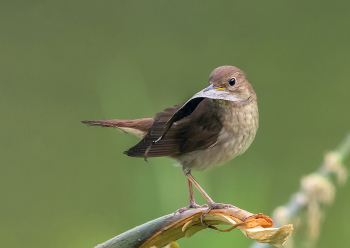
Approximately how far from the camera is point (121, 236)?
0.64m

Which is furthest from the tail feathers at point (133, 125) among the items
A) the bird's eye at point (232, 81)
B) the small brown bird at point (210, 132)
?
the bird's eye at point (232, 81)

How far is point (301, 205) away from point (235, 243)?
34cm

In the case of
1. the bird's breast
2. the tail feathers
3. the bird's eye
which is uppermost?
the bird's eye

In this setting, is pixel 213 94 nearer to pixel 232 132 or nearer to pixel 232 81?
pixel 232 81

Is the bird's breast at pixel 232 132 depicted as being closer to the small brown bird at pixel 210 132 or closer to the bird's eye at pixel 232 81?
the small brown bird at pixel 210 132

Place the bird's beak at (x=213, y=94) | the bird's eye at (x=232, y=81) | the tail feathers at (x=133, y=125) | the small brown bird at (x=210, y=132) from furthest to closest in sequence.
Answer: the tail feathers at (x=133, y=125) < the small brown bird at (x=210, y=132) < the bird's eye at (x=232, y=81) < the bird's beak at (x=213, y=94)

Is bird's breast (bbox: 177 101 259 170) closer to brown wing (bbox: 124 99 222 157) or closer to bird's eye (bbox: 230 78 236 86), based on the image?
brown wing (bbox: 124 99 222 157)

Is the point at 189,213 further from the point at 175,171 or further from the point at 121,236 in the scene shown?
the point at 175,171

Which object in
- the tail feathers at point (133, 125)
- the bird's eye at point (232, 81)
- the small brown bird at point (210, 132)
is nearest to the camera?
the bird's eye at point (232, 81)

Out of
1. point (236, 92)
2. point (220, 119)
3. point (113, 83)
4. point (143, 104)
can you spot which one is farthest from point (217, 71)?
point (113, 83)

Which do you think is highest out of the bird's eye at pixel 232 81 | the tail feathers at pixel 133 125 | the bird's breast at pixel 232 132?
the bird's eye at pixel 232 81

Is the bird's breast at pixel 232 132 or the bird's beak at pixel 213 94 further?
the bird's breast at pixel 232 132

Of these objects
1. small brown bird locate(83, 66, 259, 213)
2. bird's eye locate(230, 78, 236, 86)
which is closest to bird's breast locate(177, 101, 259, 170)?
small brown bird locate(83, 66, 259, 213)

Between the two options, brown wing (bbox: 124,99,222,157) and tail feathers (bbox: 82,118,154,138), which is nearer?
brown wing (bbox: 124,99,222,157)
